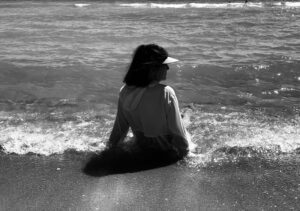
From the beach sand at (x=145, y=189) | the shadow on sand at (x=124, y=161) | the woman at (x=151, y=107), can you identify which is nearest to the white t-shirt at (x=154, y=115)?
the woman at (x=151, y=107)

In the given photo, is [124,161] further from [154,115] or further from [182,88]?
[182,88]

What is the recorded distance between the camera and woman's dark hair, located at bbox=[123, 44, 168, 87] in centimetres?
389

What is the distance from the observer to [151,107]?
4.06 metres

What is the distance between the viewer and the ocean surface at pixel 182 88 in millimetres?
4527

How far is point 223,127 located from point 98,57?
201 inches

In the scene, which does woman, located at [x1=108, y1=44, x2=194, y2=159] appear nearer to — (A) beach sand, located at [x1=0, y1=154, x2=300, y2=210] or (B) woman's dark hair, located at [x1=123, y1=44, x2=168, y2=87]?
(B) woman's dark hair, located at [x1=123, y1=44, x2=168, y2=87]

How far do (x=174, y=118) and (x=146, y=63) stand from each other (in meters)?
0.60

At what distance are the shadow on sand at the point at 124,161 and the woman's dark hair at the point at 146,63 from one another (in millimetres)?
746

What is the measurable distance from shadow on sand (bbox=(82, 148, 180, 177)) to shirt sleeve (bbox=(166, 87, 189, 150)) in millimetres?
218

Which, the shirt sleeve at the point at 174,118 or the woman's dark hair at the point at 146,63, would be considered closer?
the woman's dark hair at the point at 146,63

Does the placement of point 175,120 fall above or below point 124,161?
above

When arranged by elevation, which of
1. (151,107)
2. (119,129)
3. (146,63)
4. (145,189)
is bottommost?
(145,189)

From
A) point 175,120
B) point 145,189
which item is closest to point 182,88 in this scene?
point 175,120

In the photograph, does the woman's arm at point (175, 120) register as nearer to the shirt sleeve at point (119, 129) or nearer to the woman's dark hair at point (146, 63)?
the woman's dark hair at point (146, 63)
